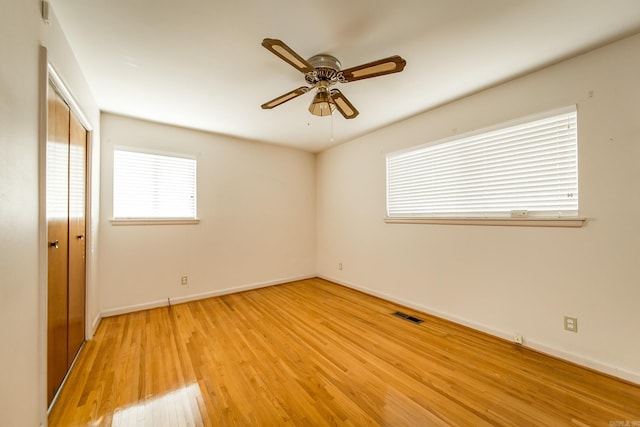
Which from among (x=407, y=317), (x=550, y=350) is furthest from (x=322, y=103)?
(x=550, y=350)

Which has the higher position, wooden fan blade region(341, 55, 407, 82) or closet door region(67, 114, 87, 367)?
wooden fan blade region(341, 55, 407, 82)

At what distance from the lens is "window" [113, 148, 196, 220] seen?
123 inches

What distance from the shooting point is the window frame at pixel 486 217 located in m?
2.08

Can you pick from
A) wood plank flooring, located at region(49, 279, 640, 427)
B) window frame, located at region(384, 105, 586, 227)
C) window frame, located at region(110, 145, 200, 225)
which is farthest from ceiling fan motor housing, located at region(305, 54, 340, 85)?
window frame, located at region(110, 145, 200, 225)

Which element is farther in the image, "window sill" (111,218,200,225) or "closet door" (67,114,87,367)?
"window sill" (111,218,200,225)

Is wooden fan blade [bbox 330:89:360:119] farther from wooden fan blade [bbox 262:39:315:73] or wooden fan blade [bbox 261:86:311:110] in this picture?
wooden fan blade [bbox 262:39:315:73]

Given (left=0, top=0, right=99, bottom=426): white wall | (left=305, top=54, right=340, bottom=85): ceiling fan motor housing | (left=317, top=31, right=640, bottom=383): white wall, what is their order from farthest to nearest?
(left=305, top=54, right=340, bottom=85): ceiling fan motor housing → (left=317, top=31, right=640, bottom=383): white wall → (left=0, top=0, right=99, bottom=426): white wall

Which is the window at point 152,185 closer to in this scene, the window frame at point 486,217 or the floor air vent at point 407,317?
the window frame at point 486,217

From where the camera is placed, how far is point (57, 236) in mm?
1734

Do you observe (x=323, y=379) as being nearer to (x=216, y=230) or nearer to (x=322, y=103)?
(x=322, y=103)

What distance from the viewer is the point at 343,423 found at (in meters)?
1.46

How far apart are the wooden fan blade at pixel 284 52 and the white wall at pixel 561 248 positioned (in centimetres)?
146

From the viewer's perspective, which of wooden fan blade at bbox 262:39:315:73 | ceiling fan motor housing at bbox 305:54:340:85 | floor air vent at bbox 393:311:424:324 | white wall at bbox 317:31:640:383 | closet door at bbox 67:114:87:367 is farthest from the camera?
floor air vent at bbox 393:311:424:324

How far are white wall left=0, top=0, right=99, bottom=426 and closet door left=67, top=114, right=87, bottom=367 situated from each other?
83 centimetres
